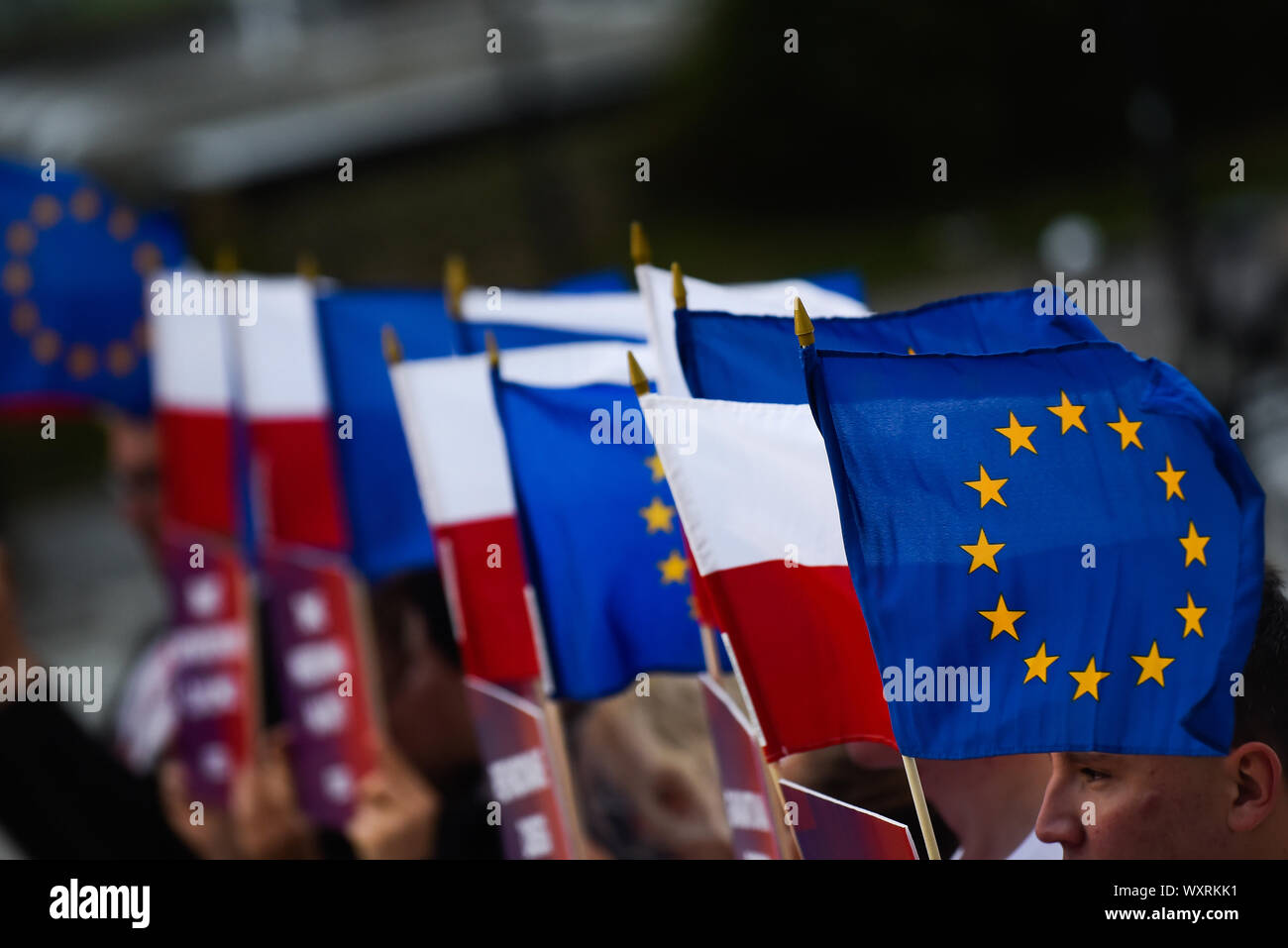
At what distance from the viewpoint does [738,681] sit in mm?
4242

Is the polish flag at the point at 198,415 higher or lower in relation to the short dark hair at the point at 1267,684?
higher

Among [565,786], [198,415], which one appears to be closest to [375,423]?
[198,415]

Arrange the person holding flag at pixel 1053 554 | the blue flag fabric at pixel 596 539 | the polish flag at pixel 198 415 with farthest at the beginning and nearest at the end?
the polish flag at pixel 198 415 → the blue flag fabric at pixel 596 539 → the person holding flag at pixel 1053 554

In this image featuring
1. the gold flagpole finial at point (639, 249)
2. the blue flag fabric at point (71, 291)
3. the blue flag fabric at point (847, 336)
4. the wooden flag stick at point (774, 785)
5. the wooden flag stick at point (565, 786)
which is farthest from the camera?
the blue flag fabric at point (71, 291)

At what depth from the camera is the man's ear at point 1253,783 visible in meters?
3.51

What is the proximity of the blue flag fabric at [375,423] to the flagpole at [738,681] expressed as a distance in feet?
7.12

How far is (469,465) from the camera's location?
5539 millimetres

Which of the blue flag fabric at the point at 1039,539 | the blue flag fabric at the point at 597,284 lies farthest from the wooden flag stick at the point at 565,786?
the blue flag fabric at the point at 597,284

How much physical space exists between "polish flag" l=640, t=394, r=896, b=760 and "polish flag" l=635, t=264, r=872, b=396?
36cm

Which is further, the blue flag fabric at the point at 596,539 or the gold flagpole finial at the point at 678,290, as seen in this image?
the blue flag fabric at the point at 596,539

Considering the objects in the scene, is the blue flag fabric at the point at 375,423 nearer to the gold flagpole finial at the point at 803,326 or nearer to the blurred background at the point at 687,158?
the gold flagpole finial at the point at 803,326

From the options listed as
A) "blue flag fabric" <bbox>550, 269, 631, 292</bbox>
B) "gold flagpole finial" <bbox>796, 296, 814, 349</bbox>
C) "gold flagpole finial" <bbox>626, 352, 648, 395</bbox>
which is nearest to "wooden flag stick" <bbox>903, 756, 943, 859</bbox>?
"gold flagpole finial" <bbox>796, 296, 814, 349</bbox>

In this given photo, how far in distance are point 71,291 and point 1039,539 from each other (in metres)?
6.58
